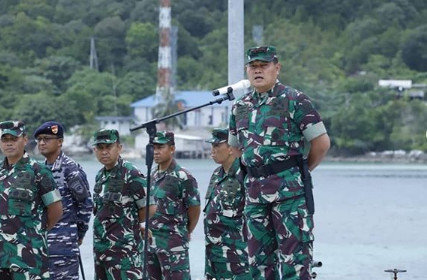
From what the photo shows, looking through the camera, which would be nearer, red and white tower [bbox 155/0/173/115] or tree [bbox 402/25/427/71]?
red and white tower [bbox 155/0/173/115]

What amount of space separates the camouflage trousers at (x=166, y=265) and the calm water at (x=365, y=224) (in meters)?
8.16

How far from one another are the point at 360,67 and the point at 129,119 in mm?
26566

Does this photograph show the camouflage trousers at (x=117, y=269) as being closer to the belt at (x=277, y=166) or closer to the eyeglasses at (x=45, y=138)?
the eyeglasses at (x=45, y=138)

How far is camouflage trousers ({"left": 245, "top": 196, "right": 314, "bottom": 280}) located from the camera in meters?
8.15

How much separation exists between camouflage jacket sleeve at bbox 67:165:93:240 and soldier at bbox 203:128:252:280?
3.57 ft

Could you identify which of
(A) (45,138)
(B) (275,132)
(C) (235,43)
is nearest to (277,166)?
(B) (275,132)

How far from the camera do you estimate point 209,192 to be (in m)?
11.3

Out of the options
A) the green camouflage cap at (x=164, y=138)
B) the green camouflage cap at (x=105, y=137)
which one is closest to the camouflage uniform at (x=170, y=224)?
the green camouflage cap at (x=164, y=138)

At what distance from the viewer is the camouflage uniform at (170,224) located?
10.9m

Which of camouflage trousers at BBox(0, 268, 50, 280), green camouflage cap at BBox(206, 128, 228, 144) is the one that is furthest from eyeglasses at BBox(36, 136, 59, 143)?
camouflage trousers at BBox(0, 268, 50, 280)

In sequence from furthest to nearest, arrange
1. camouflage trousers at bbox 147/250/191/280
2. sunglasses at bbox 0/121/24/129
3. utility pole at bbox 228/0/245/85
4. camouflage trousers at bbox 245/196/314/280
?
1. camouflage trousers at bbox 147/250/191/280
2. utility pole at bbox 228/0/245/85
3. sunglasses at bbox 0/121/24/129
4. camouflage trousers at bbox 245/196/314/280

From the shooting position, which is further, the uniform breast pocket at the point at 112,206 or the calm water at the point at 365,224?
the calm water at the point at 365,224

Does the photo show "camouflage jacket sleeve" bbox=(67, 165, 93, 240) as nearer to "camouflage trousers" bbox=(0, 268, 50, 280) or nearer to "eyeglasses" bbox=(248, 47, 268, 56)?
"camouflage trousers" bbox=(0, 268, 50, 280)

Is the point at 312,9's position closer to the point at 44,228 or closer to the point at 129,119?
the point at 129,119
